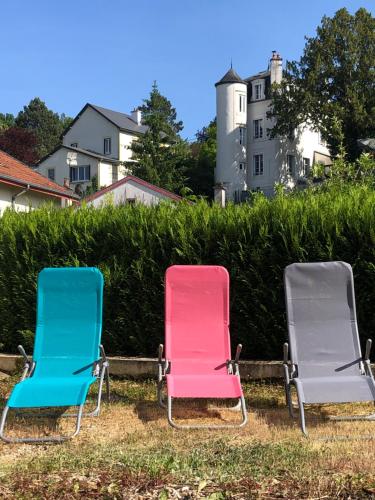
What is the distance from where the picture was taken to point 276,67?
52.0 m

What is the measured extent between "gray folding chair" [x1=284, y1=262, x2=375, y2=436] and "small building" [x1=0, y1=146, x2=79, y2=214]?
10.9 metres

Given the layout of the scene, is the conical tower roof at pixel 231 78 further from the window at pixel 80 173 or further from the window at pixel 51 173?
the window at pixel 51 173

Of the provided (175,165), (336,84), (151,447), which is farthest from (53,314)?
(336,84)

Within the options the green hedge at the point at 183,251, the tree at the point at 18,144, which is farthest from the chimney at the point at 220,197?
the tree at the point at 18,144

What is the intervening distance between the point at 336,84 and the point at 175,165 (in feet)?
50.5

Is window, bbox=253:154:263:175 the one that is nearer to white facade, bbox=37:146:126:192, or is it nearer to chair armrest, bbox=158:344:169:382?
white facade, bbox=37:146:126:192

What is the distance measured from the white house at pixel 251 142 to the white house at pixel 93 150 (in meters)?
9.55

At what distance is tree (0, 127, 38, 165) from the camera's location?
62594 millimetres

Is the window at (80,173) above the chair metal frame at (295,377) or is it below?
above

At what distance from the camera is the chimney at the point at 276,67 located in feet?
170

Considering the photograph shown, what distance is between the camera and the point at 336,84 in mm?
47438

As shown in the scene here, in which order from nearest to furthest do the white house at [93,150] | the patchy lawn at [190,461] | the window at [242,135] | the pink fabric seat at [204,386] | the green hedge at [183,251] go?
the patchy lawn at [190,461]
the pink fabric seat at [204,386]
the green hedge at [183,251]
the window at [242,135]
the white house at [93,150]

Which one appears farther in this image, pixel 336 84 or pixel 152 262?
pixel 336 84

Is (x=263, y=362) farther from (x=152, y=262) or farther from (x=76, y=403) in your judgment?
(x=76, y=403)
